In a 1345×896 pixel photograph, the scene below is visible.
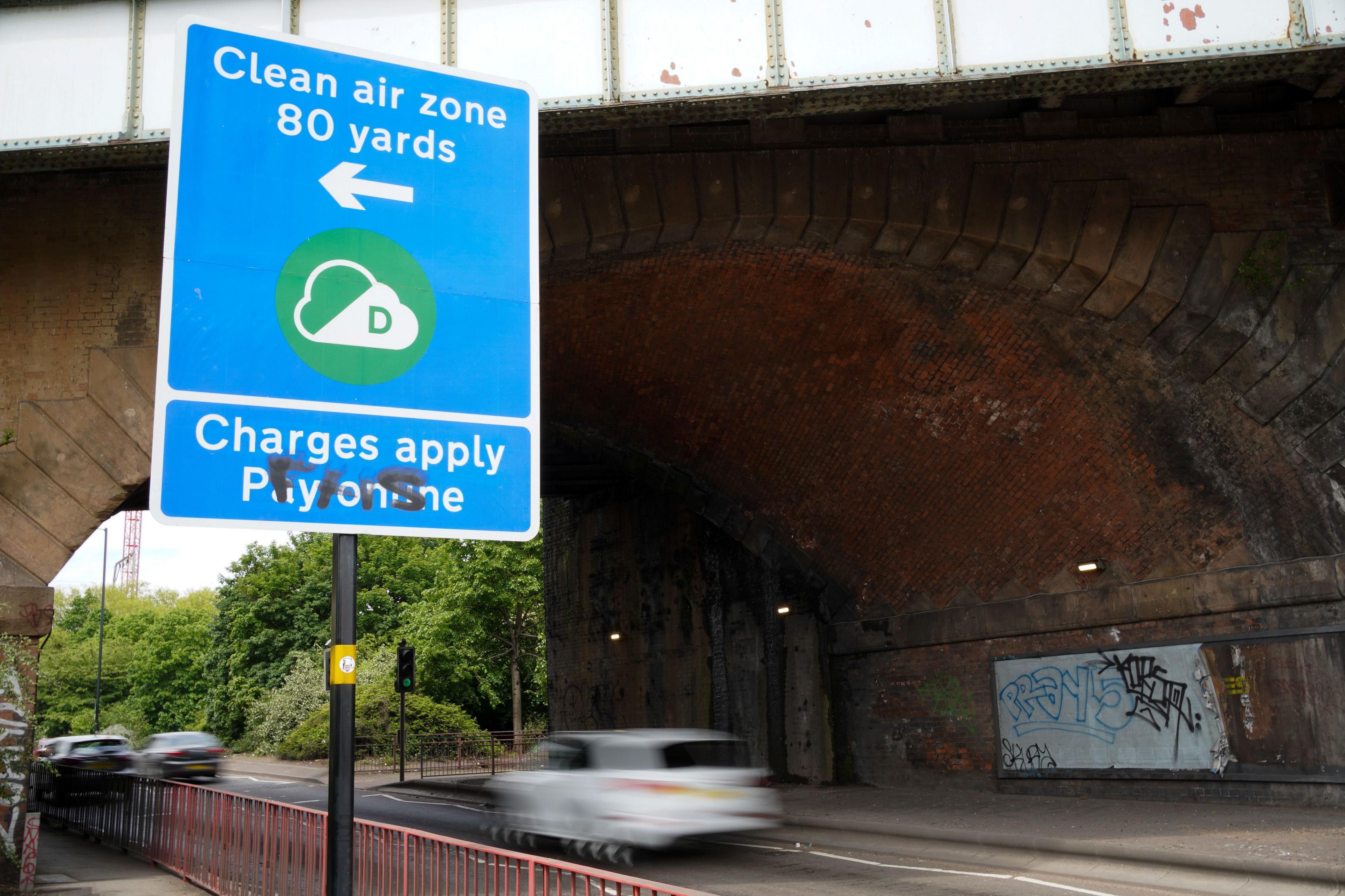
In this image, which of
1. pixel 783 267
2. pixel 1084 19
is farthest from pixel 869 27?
pixel 783 267

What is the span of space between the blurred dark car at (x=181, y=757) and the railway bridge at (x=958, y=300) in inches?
499

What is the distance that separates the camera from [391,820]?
16.8m

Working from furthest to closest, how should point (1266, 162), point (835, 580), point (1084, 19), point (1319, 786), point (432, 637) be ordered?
point (432, 637), point (835, 580), point (1266, 162), point (1319, 786), point (1084, 19)

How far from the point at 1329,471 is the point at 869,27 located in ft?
24.1

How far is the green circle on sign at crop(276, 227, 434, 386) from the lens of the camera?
9.84 feet

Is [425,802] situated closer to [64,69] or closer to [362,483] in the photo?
[64,69]

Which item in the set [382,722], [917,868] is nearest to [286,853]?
[917,868]

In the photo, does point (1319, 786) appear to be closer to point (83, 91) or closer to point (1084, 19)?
point (1084, 19)

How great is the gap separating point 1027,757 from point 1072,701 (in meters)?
1.25

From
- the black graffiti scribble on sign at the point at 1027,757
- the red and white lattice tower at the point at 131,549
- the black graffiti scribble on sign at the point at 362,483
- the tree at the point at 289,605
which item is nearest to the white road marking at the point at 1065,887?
the black graffiti scribble on sign at the point at 1027,757

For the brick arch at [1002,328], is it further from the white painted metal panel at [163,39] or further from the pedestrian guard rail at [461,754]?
the pedestrian guard rail at [461,754]

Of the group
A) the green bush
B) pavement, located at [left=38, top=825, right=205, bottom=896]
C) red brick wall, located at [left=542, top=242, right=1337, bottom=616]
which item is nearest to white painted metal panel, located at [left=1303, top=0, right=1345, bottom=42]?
red brick wall, located at [left=542, top=242, right=1337, bottom=616]

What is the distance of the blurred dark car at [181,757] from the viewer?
23266 millimetres

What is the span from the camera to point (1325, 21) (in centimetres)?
1098
